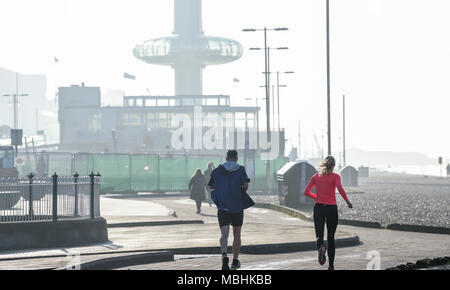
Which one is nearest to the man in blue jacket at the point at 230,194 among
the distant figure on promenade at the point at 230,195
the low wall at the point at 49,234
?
the distant figure on promenade at the point at 230,195

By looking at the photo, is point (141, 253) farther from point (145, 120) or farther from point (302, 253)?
point (145, 120)

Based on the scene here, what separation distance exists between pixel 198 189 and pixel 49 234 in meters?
14.2

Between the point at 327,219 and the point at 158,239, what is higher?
the point at 327,219

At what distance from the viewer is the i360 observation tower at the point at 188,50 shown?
581 feet

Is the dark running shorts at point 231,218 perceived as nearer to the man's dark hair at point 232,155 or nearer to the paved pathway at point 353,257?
the paved pathway at point 353,257

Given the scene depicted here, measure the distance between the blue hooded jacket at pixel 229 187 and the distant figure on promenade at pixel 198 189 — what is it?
18.3 meters

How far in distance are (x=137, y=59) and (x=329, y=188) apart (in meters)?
177

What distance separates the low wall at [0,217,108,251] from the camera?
19.0 meters

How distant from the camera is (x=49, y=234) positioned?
19.5 m

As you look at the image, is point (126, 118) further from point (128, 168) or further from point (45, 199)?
point (45, 199)

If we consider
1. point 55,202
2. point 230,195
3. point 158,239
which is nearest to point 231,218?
point 230,195
